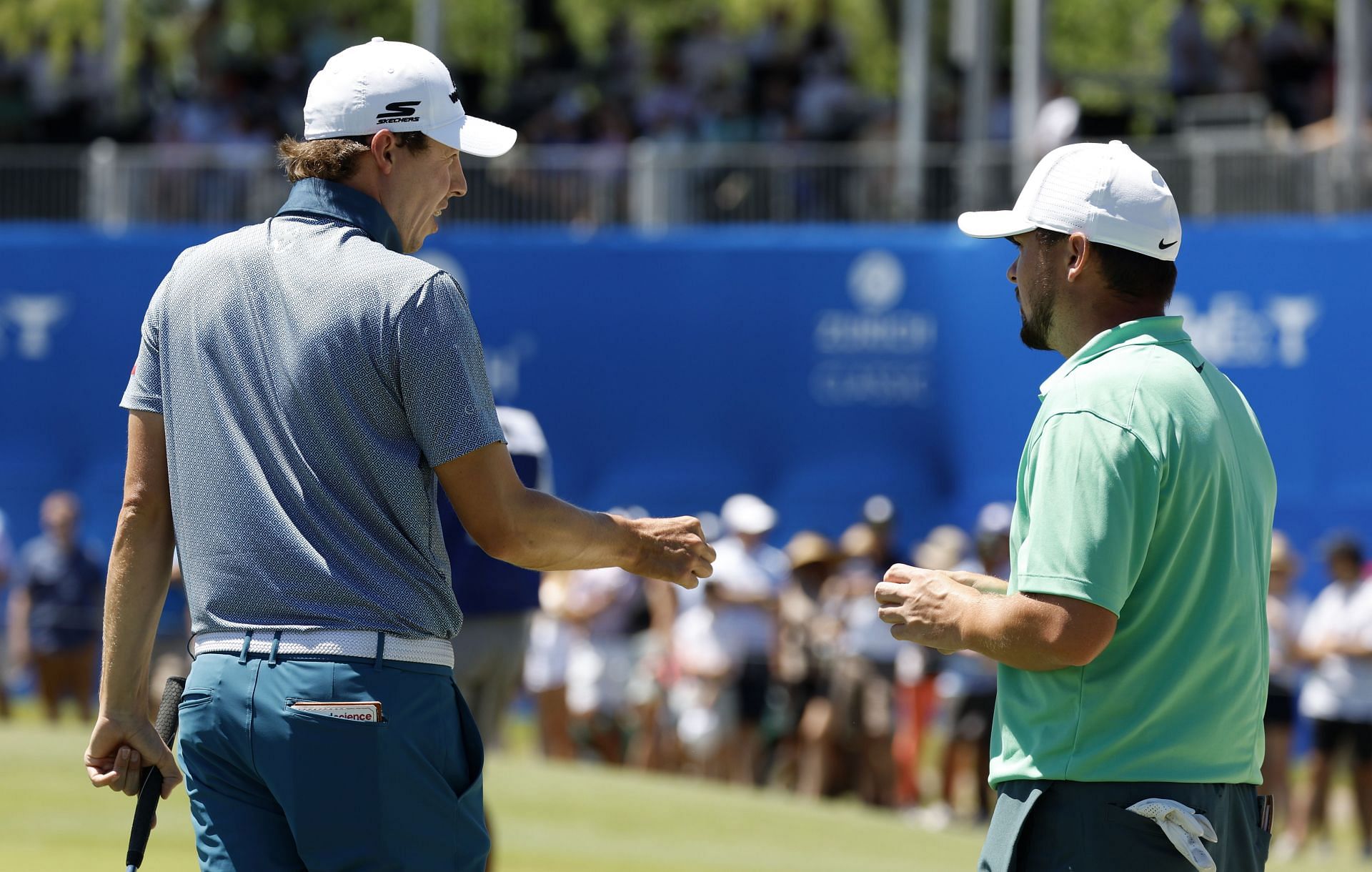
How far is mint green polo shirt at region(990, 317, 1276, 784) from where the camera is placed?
10.7 ft

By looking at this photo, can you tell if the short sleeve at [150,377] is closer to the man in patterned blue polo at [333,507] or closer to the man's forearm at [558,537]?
the man in patterned blue polo at [333,507]

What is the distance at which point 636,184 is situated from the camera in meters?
18.7

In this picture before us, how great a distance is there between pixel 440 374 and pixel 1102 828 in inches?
52.5

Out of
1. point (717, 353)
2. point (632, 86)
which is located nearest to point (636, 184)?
point (717, 353)

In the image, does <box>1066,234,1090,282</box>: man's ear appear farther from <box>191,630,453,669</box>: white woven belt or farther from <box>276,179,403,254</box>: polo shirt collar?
<box>191,630,453,669</box>: white woven belt

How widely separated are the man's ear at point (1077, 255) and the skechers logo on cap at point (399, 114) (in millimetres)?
1179

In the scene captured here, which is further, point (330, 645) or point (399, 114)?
point (399, 114)

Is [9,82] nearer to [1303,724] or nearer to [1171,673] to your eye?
[1303,724]

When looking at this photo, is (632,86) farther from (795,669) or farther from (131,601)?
(131,601)

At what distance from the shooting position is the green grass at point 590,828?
9070 millimetres

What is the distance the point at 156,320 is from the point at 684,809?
763 centimetres

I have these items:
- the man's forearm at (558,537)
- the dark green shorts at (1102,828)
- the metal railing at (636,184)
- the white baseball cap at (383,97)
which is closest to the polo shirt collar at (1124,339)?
the dark green shorts at (1102,828)

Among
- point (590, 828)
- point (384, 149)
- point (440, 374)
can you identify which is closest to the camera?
point (440, 374)

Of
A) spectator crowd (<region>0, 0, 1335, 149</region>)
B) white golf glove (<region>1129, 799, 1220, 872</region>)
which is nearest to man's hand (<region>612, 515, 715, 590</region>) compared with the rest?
white golf glove (<region>1129, 799, 1220, 872</region>)
